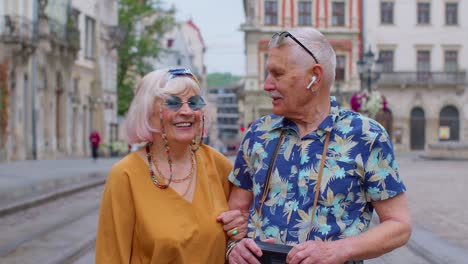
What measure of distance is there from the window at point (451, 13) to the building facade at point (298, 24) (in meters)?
6.58

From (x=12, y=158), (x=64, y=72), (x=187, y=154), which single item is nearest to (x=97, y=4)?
(x=64, y=72)

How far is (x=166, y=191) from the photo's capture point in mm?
3412

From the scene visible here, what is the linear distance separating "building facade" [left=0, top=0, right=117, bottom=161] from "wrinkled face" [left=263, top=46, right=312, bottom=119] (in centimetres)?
3069

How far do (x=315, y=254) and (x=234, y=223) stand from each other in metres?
0.58

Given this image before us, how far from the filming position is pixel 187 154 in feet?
11.7

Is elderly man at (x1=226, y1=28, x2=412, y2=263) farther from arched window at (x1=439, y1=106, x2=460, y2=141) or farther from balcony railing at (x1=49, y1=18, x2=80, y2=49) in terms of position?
arched window at (x1=439, y1=106, x2=460, y2=141)

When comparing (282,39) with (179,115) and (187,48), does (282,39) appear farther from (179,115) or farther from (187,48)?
(187,48)

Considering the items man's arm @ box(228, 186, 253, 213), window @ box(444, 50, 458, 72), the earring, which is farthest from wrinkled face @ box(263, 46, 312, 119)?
window @ box(444, 50, 458, 72)

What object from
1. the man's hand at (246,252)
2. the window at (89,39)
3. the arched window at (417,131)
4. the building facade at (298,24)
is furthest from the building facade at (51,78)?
the man's hand at (246,252)

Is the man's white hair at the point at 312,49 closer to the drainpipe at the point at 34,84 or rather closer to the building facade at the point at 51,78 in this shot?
the building facade at the point at 51,78

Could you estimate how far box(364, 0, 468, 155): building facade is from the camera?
189 feet

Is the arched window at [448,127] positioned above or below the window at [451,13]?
below

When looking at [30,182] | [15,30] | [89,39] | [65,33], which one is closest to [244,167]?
[30,182]

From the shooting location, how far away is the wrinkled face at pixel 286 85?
3047 millimetres
